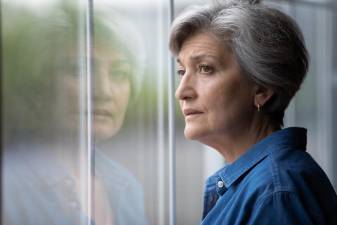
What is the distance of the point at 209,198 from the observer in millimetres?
1771

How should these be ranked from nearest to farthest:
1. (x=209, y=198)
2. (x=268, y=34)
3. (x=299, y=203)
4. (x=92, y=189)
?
(x=299, y=203) < (x=268, y=34) < (x=209, y=198) < (x=92, y=189)

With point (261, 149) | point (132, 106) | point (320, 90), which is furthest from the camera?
point (320, 90)

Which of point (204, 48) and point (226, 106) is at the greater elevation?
point (204, 48)

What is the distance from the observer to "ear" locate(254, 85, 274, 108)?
161 centimetres

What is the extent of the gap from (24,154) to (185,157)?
0.86m

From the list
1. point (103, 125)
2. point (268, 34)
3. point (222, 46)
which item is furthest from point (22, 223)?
point (268, 34)

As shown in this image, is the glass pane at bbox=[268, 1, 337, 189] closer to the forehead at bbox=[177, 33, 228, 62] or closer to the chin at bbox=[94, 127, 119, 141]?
the chin at bbox=[94, 127, 119, 141]

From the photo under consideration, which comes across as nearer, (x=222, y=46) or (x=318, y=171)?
(x=318, y=171)

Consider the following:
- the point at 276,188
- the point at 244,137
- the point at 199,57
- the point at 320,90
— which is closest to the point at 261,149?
the point at 244,137

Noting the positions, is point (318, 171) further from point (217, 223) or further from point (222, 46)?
point (222, 46)

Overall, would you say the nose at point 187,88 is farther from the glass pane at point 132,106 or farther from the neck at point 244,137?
the glass pane at point 132,106

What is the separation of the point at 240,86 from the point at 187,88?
5.7 inches

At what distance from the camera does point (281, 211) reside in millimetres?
1333

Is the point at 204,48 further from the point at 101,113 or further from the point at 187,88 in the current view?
the point at 101,113
